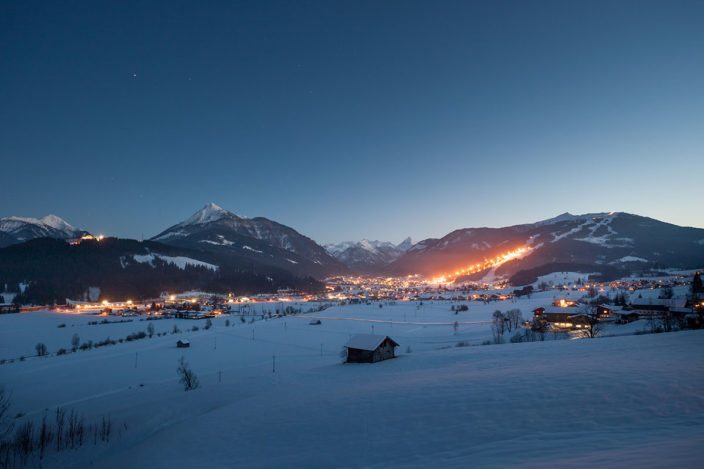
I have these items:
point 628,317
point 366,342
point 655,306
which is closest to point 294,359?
point 366,342

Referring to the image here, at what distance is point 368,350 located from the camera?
1692 inches

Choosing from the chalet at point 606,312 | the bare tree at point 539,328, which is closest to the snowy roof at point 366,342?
the bare tree at point 539,328

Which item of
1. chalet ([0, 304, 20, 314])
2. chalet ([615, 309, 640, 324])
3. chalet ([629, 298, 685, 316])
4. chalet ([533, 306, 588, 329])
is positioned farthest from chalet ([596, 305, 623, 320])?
chalet ([0, 304, 20, 314])

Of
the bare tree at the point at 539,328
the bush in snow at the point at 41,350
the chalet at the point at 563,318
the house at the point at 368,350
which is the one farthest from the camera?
the bush in snow at the point at 41,350

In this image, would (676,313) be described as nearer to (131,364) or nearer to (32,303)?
(131,364)

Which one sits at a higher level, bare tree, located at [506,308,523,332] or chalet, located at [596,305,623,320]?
chalet, located at [596,305,623,320]

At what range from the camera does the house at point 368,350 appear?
43219 millimetres

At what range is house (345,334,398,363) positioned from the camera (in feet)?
→ 142

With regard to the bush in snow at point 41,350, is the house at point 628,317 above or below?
above

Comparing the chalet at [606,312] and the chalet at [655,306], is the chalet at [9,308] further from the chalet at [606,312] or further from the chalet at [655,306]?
the chalet at [655,306]

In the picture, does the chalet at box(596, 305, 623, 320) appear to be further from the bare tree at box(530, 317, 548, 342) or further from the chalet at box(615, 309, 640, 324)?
the bare tree at box(530, 317, 548, 342)

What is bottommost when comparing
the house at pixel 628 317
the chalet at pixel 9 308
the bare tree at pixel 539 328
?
the bare tree at pixel 539 328

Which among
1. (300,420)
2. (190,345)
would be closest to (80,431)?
(300,420)

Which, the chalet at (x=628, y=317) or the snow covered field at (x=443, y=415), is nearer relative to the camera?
the snow covered field at (x=443, y=415)
